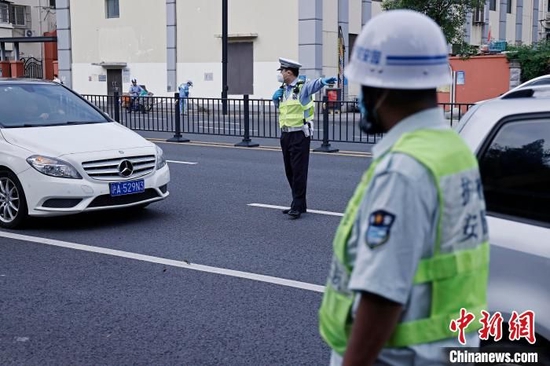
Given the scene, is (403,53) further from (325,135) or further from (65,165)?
(325,135)

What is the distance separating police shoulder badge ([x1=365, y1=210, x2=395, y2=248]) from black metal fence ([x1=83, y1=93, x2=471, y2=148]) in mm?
14897

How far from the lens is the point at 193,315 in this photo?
19.0 feet

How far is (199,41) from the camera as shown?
3428cm

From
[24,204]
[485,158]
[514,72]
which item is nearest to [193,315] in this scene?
[485,158]

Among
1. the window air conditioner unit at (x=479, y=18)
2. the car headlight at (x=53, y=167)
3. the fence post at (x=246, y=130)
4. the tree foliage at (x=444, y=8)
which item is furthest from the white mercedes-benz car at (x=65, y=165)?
the window air conditioner unit at (x=479, y=18)

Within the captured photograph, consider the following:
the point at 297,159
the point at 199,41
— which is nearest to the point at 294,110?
the point at 297,159

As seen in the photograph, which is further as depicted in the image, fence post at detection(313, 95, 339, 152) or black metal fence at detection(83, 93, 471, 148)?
black metal fence at detection(83, 93, 471, 148)

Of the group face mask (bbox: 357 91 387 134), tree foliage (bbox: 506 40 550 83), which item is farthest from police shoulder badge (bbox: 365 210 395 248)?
tree foliage (bbox: 506 40 550 83)

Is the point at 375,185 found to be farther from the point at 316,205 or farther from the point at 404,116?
the point at 316,205

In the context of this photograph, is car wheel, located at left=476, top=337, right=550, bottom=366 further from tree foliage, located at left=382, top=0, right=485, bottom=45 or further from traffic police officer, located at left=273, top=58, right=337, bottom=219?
tree foliage, located at left=382, top=0, right=485, bottom=45

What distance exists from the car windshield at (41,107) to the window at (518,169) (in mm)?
6670

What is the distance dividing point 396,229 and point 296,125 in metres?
7.29

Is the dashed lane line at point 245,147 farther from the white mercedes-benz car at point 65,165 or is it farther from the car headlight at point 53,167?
the car headlight at point 53,167

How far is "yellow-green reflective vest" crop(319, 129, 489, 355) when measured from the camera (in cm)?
214
